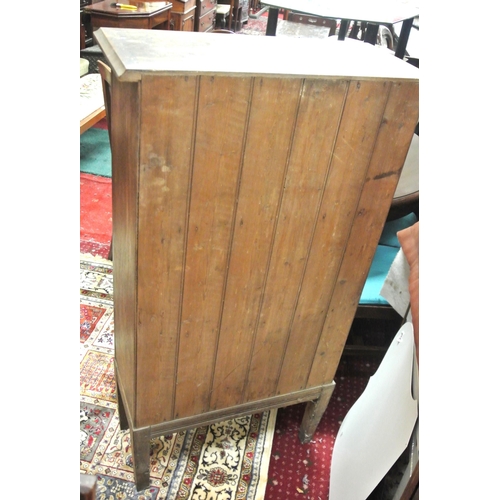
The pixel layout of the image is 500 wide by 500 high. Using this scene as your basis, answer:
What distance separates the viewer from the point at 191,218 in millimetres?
988

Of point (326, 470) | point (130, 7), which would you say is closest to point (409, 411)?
point (326, 470)

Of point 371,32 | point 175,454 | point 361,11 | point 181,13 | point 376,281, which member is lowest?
point 175,454

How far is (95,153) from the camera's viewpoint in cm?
319

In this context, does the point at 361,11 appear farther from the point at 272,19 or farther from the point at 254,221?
the point at 254,221

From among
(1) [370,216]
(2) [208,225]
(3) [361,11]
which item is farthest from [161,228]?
(3) [361,11]

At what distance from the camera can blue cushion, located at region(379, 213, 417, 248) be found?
71.5 inches

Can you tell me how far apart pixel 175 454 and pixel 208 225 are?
933mm

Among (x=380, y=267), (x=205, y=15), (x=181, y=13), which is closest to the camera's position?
(x=380, y=267)

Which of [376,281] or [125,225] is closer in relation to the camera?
[125,225]

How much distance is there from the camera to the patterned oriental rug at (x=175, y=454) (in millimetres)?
1473

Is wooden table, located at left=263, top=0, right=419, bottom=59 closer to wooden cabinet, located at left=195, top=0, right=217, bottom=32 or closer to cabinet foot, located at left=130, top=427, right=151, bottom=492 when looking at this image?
wooden cabinet, located at left=195, top=0, right=217, bottom=32

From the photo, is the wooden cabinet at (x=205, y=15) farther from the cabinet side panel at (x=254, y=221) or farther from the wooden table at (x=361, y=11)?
the cabinet side panel at (x=254, y=221)
